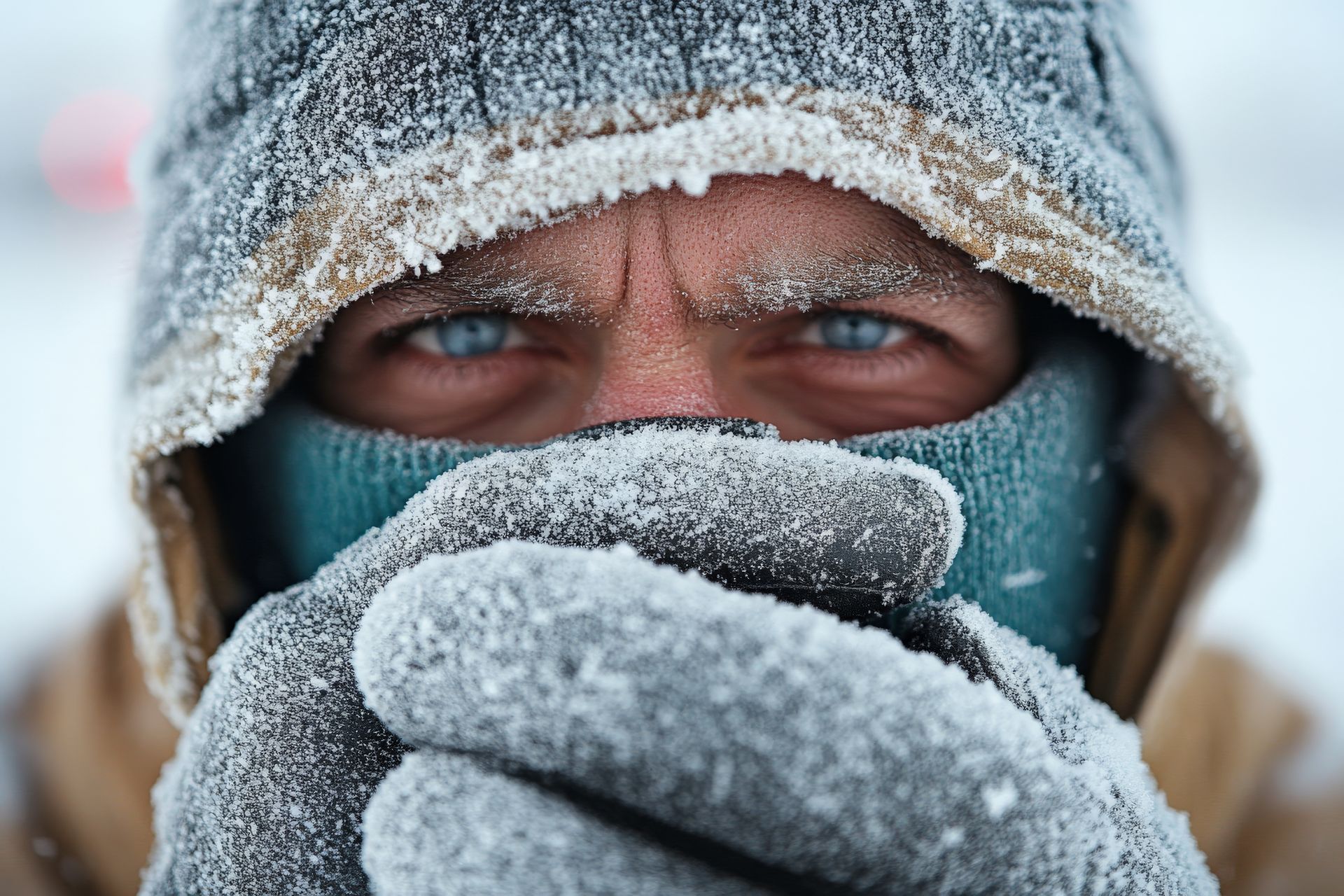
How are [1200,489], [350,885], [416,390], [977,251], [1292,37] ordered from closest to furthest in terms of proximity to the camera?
1. [350,885]
2. [977,251]
3. [416,390]
4. [1200,489]
5. [1292,37]

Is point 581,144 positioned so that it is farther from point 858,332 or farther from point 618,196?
point 858,332

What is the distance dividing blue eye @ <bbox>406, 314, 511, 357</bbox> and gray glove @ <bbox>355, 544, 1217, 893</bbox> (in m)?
0.47

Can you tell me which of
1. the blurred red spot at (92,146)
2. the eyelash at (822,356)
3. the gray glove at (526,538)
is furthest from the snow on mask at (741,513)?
the blurred red spot at (92,146)

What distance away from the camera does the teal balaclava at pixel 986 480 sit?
0.87 meters

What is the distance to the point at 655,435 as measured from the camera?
2.29 ft

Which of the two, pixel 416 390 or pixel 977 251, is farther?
pixel 416 390

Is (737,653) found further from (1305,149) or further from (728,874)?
(1305,149)

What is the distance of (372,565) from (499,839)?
263 mm

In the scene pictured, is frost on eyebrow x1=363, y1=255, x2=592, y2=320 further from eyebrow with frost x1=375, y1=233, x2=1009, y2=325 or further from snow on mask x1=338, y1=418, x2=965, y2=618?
snow on mask x1=338, y1=418, x2=965, y2=618

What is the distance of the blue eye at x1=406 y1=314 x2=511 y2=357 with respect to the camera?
3.26ft

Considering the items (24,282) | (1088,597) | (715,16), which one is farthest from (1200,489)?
(24,282)

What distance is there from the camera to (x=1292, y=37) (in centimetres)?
690

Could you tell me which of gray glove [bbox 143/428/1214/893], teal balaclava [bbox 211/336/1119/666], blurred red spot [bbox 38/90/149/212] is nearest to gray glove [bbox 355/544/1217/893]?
gray glove [bbox 143/428/1214/893]

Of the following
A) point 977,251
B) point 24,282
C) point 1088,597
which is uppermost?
point 977,251
